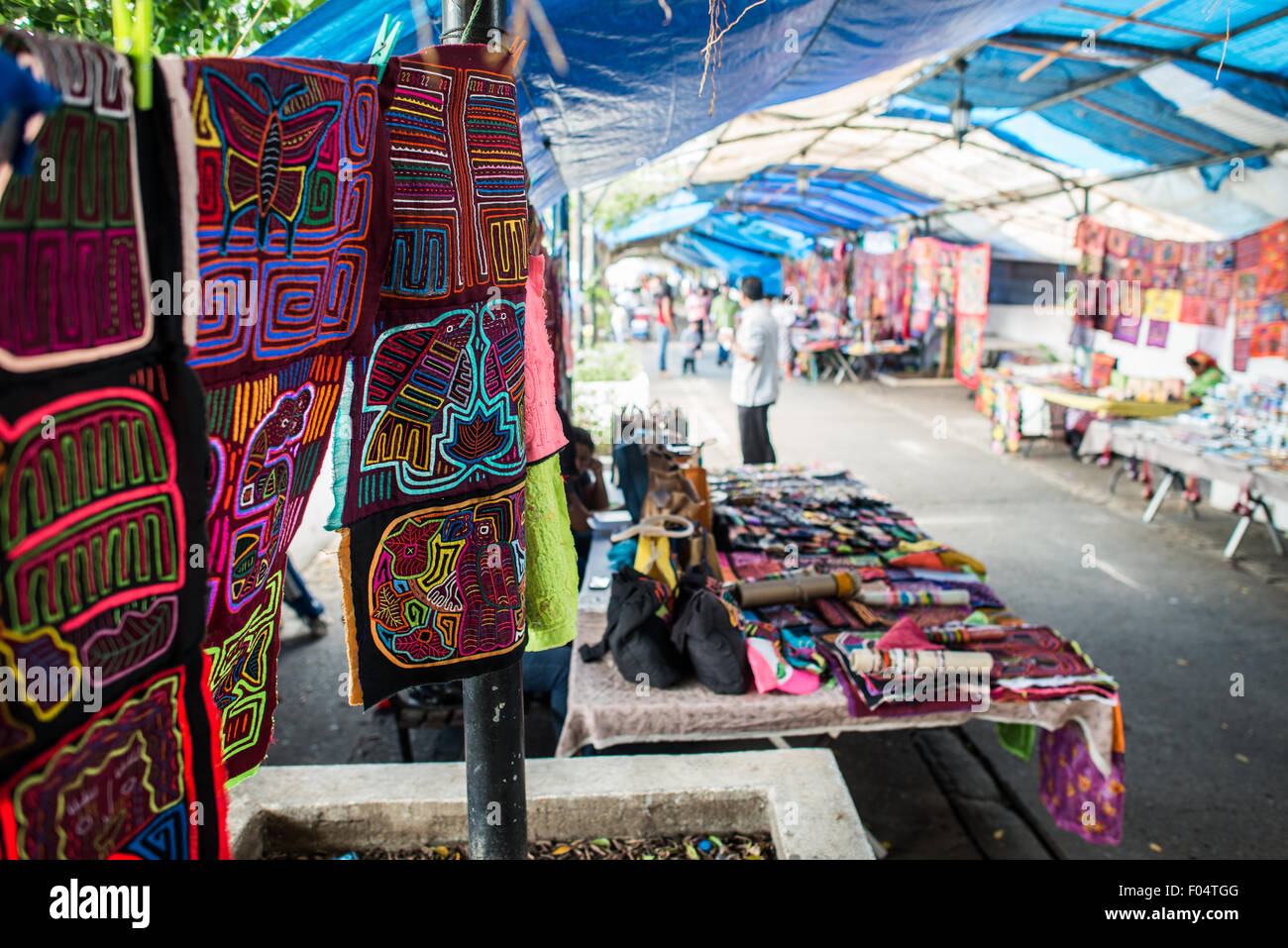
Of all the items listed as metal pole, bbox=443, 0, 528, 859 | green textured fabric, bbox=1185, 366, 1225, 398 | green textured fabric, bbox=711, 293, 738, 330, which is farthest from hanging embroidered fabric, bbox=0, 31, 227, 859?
green textured fabric, bbox=711, 293, 738, 330

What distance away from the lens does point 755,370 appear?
7.00 m

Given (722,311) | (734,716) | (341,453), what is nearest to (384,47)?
(341,453)

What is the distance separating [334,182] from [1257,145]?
706cm

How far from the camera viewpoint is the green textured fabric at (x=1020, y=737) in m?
3.21

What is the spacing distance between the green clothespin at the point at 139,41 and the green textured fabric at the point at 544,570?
1.00 m

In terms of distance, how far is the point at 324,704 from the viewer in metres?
4.28

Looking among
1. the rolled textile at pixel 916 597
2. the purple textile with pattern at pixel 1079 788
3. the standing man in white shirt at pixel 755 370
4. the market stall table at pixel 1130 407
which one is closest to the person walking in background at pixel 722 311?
the market stall table at pixel 1130 407

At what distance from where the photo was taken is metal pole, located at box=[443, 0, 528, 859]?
1.66 metres

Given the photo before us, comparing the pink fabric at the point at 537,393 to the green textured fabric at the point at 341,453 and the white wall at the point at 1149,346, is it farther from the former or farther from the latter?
the white wall at the point at 1149,346

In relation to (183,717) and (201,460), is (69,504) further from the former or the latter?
(183,717)

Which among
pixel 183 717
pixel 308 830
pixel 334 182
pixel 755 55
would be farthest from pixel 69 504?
pixel 755 55

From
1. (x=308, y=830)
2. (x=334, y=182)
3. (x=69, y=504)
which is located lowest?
(x=308, y=830)

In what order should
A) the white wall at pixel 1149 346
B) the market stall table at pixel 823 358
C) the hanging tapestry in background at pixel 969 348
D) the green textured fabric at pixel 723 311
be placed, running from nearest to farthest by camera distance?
1. the white wall at pixel 1149 346
2. the hanging tapestry in background at pixel 969 348
3. the market stall table at pixel 823 358
4. the green textured fabric at pixel 723 311
